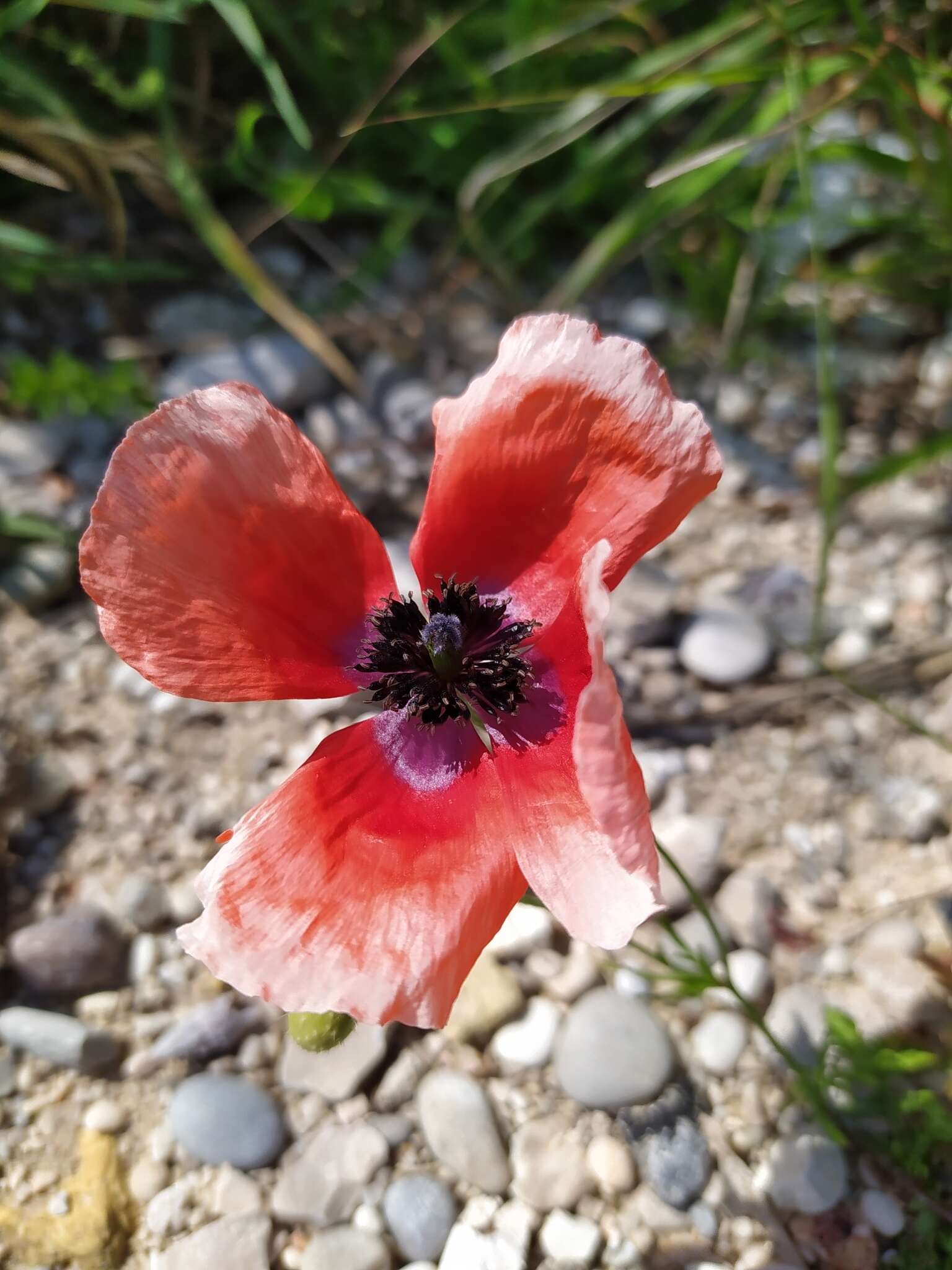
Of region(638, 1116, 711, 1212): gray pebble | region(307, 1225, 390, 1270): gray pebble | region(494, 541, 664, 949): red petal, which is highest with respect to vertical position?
region(494, 541, 664, 949): red petal

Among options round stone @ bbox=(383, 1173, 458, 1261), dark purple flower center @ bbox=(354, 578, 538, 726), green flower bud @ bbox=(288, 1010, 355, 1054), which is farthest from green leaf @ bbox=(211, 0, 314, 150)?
round stone @ bbox=(383, 1173, 458, 1261)

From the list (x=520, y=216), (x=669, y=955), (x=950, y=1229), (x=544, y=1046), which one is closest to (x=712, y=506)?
(x=520, y=216)

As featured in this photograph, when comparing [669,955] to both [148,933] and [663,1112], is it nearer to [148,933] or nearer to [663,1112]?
[663,1112]

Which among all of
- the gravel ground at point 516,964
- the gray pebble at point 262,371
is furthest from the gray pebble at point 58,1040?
the gray pebble at point 262,371

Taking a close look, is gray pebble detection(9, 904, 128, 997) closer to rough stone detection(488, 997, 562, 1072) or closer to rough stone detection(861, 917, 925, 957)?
rough stone detection(488, 997, 562, 1072)

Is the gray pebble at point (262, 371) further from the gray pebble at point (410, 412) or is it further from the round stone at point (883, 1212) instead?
the round stone at point (883, 1212)

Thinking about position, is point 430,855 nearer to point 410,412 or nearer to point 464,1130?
point 464,1130
